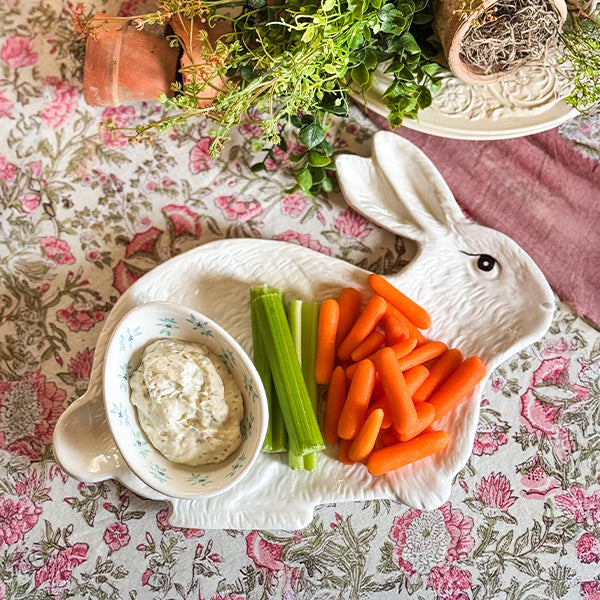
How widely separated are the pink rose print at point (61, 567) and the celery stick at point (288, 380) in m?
0.48

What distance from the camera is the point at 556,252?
1.41 meters

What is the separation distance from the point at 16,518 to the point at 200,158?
32.8 inches

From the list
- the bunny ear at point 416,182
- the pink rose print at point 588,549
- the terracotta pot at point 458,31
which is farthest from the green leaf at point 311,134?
the pink rose print at point 588,549

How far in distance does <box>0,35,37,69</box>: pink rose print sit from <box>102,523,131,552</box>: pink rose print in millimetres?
1008

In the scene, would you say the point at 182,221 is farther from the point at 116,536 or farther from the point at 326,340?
the point at 116,536

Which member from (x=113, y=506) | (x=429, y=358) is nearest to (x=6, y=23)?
(x=113, y=506)

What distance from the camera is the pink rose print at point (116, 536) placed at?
52.5 inches

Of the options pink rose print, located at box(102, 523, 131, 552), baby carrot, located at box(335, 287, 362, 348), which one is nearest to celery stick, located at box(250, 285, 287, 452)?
baby carrot, located at box(335, 287, 362, 348)

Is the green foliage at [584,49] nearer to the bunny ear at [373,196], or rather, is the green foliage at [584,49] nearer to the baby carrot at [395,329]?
the bunny ear at [373,196]

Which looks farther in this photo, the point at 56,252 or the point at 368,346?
the point at 56,252

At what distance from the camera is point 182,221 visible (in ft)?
4.66

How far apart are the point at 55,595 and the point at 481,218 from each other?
3.82 feet

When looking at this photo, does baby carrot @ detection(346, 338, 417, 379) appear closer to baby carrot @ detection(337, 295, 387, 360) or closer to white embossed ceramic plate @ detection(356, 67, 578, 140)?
baby carrot @ detection(337, 295, 387, 360)

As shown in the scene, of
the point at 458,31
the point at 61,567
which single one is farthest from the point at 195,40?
the point at 61,567
